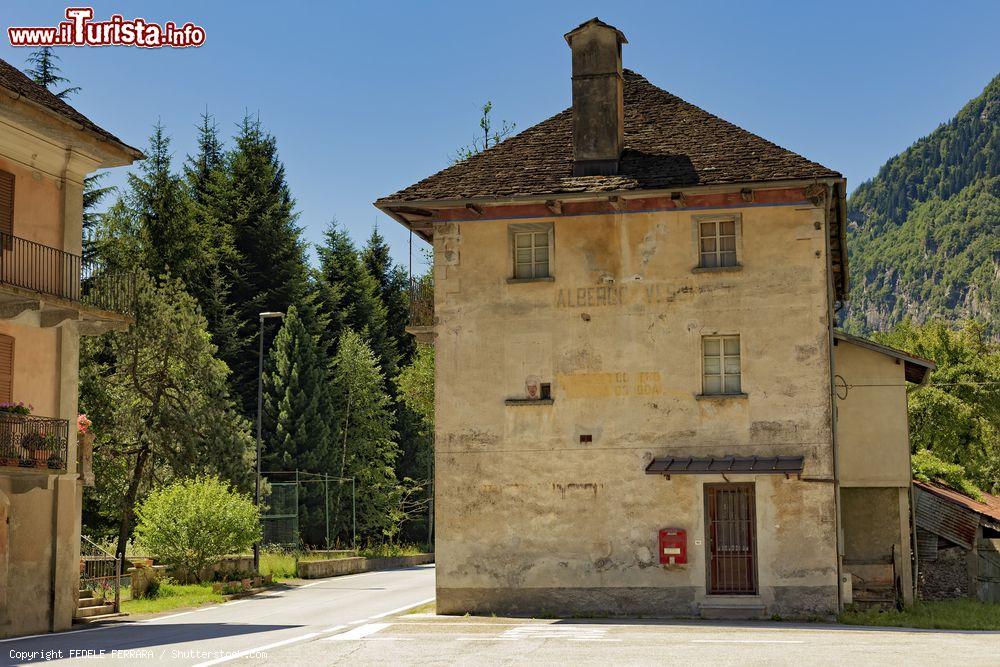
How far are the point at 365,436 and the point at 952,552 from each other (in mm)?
37781

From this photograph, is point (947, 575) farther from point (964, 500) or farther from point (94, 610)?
point (94, 610)

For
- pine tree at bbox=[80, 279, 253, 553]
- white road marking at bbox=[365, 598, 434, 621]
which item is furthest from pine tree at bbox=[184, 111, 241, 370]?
white road marking at bbox=[365, 598, 434, 621]

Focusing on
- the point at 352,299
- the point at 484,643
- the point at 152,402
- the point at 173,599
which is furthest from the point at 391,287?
the point at 484,643

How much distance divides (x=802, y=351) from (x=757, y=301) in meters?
1.42

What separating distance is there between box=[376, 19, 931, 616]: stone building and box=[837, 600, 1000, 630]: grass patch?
747 millimetres

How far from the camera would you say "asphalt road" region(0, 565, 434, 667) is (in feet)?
62.9

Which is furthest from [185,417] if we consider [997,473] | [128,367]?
[997,473]

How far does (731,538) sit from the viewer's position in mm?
26016

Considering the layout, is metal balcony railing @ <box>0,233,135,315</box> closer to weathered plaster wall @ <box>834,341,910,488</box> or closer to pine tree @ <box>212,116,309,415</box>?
weathered plaster wall @ <box>834,341,910,488</box>

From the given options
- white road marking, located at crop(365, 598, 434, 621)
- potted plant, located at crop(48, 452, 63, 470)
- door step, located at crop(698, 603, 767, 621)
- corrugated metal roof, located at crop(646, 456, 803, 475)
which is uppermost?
potted plant, located at crop(48, 452, 63, 470)

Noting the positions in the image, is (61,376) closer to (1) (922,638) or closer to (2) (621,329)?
(2) (621,329)

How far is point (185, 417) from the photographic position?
46.0 m

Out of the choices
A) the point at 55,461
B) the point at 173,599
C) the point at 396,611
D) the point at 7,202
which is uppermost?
the point at 7,202

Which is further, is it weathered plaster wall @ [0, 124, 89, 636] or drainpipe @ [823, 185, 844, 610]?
drainpipe @ [823, 185, 844, 610]
